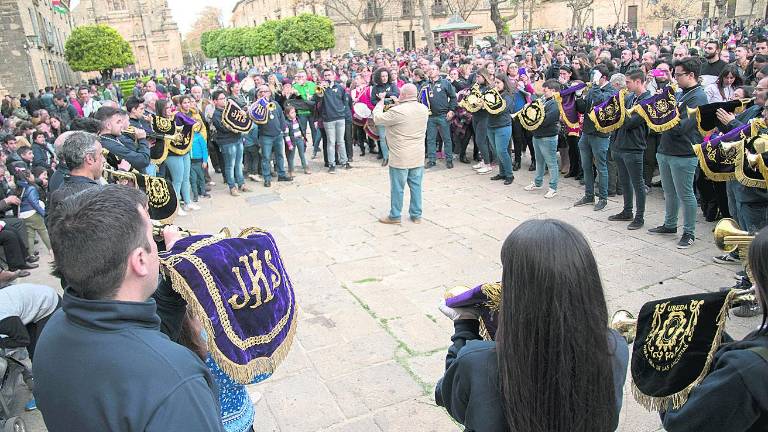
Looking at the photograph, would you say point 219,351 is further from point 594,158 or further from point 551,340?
point 594,158

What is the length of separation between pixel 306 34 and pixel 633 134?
44380mm

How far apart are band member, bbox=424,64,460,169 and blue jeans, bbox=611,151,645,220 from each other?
4.12 m

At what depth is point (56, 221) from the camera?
169 centimetres

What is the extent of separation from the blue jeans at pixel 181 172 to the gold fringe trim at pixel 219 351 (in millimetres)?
6717

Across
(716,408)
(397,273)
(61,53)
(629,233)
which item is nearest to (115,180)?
(397,273)

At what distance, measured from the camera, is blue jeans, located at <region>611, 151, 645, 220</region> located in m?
6.80

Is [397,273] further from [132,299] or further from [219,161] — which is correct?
[219,161]

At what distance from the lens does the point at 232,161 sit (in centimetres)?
993

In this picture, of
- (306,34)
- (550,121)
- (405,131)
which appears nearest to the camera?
(405,131)

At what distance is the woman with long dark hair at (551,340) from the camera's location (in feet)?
5.10

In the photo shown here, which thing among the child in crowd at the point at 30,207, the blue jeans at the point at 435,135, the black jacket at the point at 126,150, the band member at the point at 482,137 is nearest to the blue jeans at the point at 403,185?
the band member at the point at 482,137

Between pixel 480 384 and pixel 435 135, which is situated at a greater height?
pixel 480 384

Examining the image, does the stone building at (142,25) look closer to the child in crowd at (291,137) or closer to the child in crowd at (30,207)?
the child in crowd at (291,137)

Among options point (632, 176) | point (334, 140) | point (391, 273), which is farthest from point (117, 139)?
point (632, 176)
